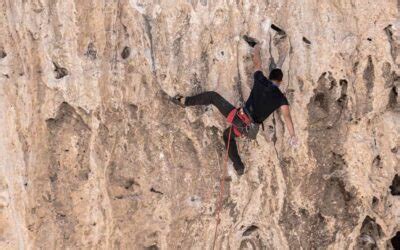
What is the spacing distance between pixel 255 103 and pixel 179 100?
0.78 meters

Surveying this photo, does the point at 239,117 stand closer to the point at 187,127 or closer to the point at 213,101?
the point at 213,101

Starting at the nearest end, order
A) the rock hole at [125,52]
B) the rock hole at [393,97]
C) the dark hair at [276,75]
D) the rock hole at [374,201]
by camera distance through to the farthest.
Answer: the dark hair at [276,75] → the rock hole at [393,97] → the rock hole at [374,201] → the rock hole at [125,52]

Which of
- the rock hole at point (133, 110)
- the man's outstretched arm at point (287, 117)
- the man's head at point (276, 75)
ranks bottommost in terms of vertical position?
the man's outstretched arm at point (287, 117)

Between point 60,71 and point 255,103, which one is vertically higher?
point 60,71

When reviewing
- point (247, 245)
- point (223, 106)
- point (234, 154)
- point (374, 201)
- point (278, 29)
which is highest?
point (278, 29)

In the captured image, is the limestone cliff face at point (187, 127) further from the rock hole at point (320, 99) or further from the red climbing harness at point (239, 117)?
the red climbing harness at point (239, 117)

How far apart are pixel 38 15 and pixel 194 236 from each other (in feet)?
9.16

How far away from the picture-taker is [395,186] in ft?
18.4

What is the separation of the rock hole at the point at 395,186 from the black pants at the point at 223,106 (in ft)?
4.91

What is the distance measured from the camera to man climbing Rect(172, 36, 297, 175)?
541 centimetres

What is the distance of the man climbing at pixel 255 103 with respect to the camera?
17.8ft

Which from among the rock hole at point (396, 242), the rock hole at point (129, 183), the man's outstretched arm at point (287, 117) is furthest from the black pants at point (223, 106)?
the rock hole at point (396, 242)

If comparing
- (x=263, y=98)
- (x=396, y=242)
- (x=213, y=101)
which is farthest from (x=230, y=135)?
(x=396, y=242)

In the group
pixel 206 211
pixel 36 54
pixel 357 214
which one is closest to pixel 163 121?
pixel 206 211
